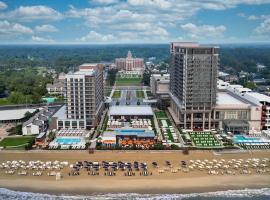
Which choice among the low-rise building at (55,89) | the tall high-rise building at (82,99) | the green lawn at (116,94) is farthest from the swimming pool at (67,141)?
the low-rise building at (55,89)

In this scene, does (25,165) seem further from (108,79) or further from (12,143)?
(108,79)

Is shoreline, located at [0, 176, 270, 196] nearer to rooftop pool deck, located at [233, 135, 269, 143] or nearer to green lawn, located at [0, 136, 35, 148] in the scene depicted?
green lawn, located at [0, 136, 35, 148]

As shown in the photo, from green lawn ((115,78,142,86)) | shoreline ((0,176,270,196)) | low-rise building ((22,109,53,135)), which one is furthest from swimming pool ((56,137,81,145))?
green lawn ((115,78,142,86))

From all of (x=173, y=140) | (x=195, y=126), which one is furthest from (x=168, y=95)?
(x=173, y=140)

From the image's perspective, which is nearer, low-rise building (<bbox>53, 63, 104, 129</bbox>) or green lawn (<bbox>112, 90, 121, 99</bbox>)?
low-rise building (<bbox>53, 63, 104, 129</bbox>)

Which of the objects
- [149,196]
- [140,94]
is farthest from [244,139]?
[140,94]

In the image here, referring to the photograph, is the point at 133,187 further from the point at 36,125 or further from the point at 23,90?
the point at 23,90

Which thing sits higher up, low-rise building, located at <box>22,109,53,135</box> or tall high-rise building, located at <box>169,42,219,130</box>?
tall high-rise building, located at <box>169,42,219,130</box>
